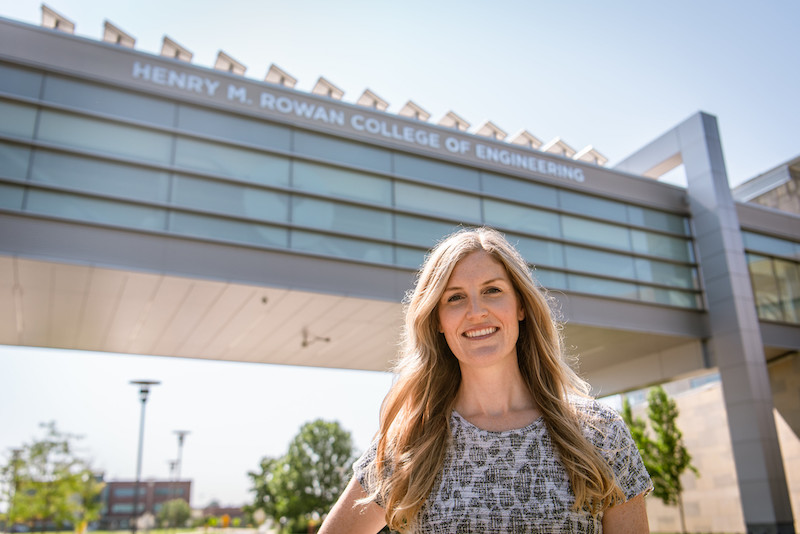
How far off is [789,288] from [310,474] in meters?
50.2

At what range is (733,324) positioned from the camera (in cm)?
1788

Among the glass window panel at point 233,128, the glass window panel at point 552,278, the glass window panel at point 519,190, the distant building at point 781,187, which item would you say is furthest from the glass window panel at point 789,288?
the glass window panel at point 233,128

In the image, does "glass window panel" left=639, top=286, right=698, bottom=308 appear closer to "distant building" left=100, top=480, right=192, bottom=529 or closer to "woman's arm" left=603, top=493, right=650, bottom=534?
"woman's arm" left=603, top=493, right=650, bottom=534

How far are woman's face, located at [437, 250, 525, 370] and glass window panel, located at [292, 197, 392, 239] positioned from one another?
40.5 ft

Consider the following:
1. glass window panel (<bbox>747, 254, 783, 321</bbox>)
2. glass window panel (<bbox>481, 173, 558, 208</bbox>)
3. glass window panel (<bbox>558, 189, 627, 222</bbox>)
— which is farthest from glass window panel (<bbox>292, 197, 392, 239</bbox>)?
glass window panel (<bbox>747, 254, 783, 321</bbox>)

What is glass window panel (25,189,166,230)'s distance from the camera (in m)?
12.1

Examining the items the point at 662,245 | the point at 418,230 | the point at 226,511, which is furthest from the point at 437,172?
the point at 226,511

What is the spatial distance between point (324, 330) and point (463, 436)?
14.3 meters

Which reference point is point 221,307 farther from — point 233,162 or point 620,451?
point 620,451

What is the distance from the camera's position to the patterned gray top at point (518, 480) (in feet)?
5.99

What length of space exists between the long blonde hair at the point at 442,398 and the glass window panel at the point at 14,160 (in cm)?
1207

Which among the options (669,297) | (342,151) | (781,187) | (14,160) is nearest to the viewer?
(14,160)

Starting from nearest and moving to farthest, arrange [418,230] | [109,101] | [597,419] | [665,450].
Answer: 1. [597,419]
2. [109,101]
3. [418,230]
4. [665,450]

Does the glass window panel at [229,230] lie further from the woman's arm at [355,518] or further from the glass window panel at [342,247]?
the woman's arm at [355,518]
